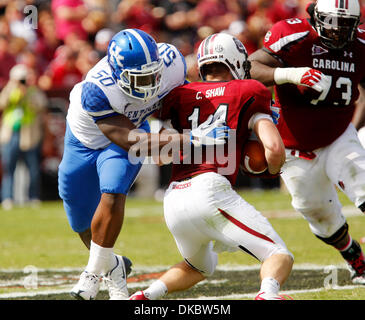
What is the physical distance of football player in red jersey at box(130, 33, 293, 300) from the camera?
3.40 metres

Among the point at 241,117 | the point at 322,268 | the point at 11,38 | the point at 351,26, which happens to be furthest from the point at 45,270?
the point at 11,38

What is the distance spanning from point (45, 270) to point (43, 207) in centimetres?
496

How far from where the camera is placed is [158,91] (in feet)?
13.1

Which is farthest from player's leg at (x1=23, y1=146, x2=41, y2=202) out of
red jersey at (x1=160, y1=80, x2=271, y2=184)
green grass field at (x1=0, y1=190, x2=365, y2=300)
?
red jersey at (x1=160, y1=80, x2=271, y2=184)

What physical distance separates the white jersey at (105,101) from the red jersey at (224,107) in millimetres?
396

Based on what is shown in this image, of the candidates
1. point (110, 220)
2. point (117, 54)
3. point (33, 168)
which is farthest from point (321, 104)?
point (33, 168)

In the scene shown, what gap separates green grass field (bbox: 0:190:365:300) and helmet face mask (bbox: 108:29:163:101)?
129cm

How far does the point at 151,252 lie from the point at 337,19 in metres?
2.80

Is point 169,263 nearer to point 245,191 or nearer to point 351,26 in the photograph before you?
point 351,26

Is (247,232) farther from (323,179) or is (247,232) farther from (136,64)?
(323,179)

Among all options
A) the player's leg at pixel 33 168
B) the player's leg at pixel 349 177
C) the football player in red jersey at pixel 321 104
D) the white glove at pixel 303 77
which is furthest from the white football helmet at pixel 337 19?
the player's leg at pixel 33 168

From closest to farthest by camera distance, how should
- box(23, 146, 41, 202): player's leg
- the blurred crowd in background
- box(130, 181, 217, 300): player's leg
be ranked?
1. box(130, 181, 217, 300): player's leg
2. box(23, 146, 41, 202): player's leg
3. the blurred crowd in background

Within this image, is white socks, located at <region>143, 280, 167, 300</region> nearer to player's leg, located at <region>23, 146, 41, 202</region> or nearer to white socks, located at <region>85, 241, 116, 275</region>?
white socks, located at <region>85, 241, 116, 275</region>

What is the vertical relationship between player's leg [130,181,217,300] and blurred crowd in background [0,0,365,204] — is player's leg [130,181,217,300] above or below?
above
